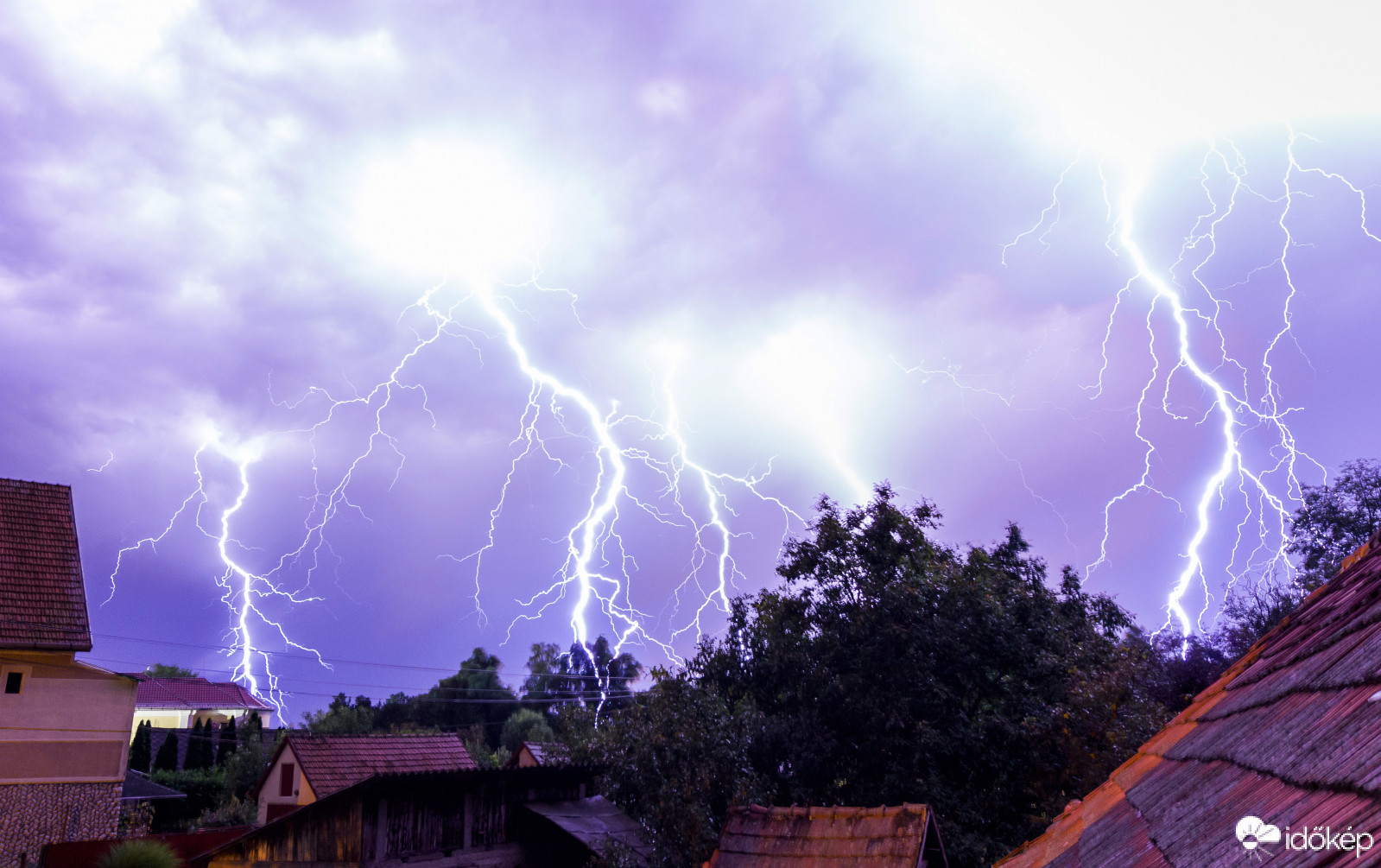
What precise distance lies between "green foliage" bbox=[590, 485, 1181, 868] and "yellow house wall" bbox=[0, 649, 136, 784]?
41.5ft

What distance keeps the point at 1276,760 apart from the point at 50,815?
2263 centimetres

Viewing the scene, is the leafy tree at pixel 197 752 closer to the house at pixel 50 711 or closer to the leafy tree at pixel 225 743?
the leafy tree at pixel 225 743

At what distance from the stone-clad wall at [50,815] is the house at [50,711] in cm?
2

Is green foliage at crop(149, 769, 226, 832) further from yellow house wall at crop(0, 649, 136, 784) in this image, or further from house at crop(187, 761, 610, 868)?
house at crop(187, 761, 610, 868)

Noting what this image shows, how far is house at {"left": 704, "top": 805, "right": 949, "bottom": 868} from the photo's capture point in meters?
7.09

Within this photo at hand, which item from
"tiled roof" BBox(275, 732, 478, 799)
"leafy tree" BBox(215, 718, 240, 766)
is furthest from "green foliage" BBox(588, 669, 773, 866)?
"leafy tree" BBox(215, 718, 240, 766)

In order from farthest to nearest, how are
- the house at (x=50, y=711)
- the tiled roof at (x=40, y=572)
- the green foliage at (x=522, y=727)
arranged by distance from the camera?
the green foliage at (x=522, y=727) < the tiled roof at (x=40, y=572) < the house at (x=50, y=711)

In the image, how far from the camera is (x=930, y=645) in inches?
508

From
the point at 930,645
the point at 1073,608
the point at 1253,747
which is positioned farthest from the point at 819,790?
the point at 1253,747

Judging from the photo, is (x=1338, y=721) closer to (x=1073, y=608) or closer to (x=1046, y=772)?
(x=1046, y=772)

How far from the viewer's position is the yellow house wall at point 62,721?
16906mm

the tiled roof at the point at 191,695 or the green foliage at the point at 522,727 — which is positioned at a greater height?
the tiled roof at the point at 191,695

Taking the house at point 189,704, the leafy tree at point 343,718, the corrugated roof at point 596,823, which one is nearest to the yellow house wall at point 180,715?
the house at point 189,704

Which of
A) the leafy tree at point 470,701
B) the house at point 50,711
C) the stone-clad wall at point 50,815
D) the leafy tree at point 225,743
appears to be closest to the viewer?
the stone-clad wall at point 50,815
